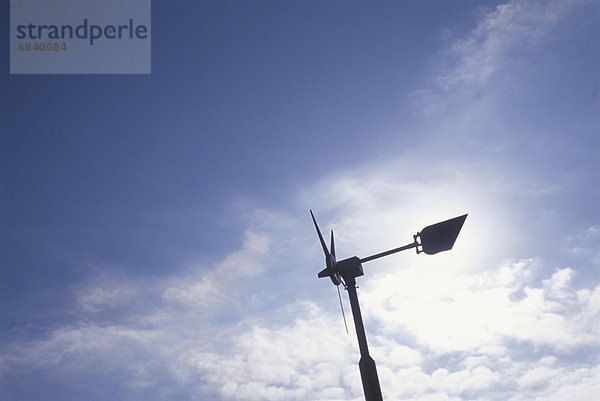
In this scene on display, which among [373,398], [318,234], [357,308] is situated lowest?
[373,398]

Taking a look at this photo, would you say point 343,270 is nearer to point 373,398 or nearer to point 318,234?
point 318,234

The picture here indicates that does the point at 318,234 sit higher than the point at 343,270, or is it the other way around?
the point at 318,234

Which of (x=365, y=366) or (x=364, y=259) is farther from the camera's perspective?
(x=364, y=259)

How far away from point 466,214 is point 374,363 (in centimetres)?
612

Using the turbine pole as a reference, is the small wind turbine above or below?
above

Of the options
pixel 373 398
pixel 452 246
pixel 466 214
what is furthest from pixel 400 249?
pixel 373 398

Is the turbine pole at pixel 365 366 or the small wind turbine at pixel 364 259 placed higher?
the small wind turbine at pixel 364 259

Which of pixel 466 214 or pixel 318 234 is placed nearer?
pixel 466 214

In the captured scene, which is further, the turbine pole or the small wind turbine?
the small wind turbine

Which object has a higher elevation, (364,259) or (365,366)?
(364,259)

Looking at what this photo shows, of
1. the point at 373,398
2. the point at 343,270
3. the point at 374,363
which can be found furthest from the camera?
the point at 343,270

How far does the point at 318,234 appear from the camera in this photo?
1472 centimetres

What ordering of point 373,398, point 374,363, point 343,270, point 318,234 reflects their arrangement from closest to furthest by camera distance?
point 373,398
point 374,363
point 343,270
point 318,234

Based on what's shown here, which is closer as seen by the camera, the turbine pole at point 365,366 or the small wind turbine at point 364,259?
the turbine pole at point 365,366
